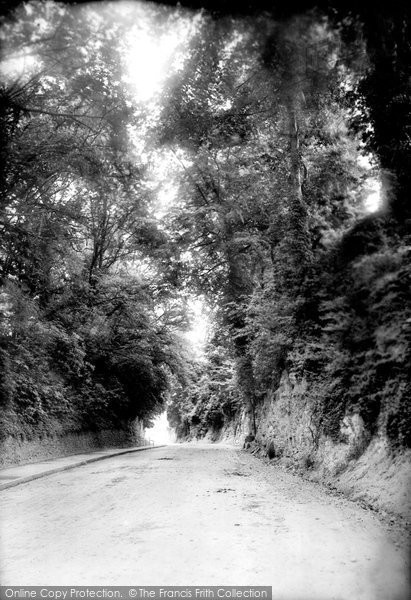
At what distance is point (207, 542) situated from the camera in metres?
4.11

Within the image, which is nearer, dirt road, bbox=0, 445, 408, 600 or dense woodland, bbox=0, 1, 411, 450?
dirt road, bbox=0, 445, 408, 600

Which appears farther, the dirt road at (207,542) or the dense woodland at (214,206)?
the dense woodland at (214,206)

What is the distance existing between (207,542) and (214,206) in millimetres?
12549

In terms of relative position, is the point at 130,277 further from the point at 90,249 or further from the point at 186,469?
the point at 186,469

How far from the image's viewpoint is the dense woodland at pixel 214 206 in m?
4.77

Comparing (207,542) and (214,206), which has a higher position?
(214,206)

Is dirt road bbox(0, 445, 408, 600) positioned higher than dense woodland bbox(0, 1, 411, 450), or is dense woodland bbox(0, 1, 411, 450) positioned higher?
dense woodland bbox(0, 1, 411, 450)

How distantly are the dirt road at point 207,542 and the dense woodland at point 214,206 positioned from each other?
1.86 m

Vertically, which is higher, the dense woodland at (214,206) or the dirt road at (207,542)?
the dense woodland at (214,206)

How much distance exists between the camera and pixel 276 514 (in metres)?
5.42

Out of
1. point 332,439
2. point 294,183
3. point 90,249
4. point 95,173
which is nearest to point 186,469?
point 332,439

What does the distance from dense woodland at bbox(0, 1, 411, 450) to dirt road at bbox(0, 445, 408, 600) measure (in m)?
1.86

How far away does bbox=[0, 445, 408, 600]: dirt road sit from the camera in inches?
126

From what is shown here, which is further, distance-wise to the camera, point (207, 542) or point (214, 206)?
point (214, 206)
